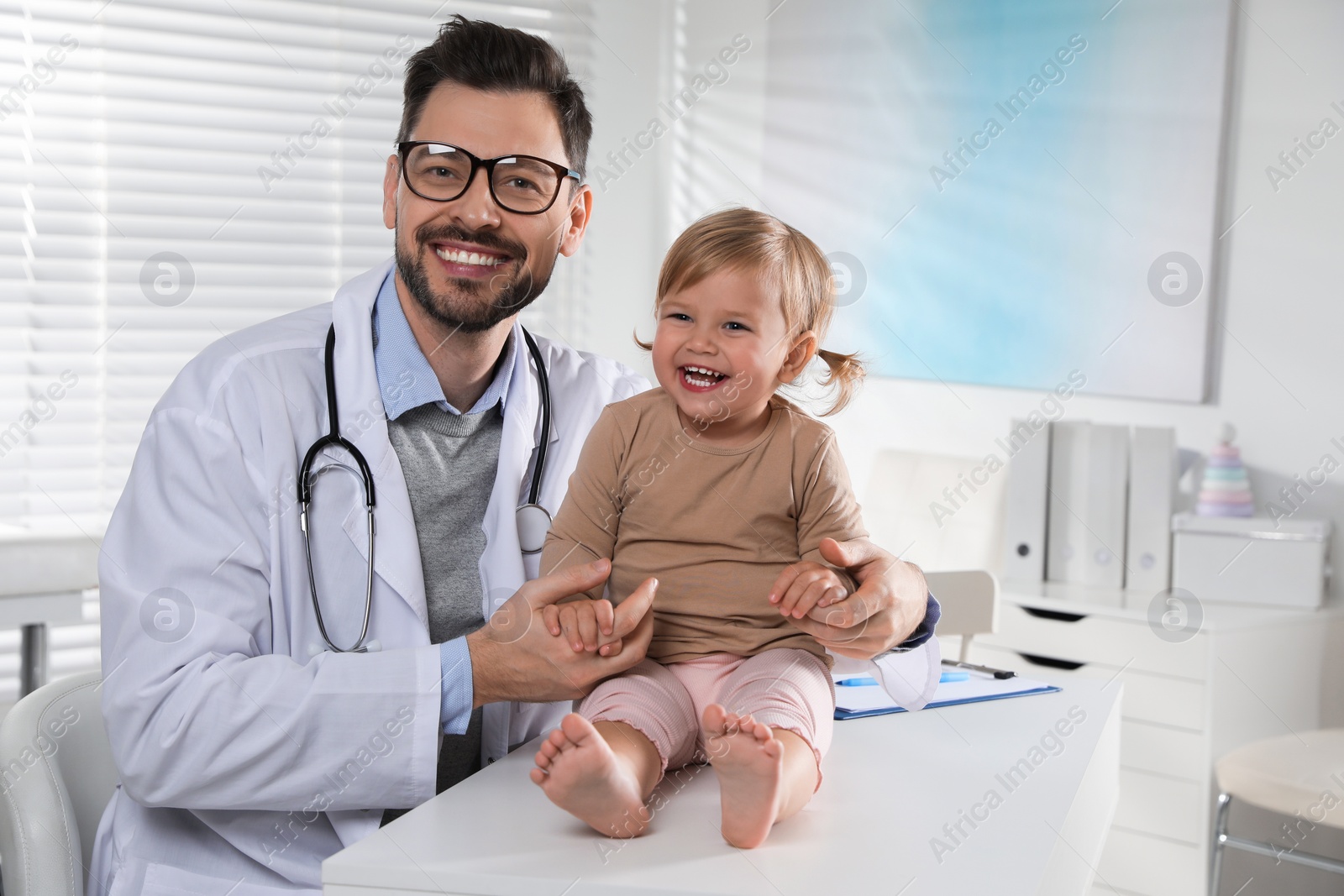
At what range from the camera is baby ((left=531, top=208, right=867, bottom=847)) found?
45.9 inches

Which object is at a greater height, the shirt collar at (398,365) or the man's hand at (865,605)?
the shirt collar at (398,365)

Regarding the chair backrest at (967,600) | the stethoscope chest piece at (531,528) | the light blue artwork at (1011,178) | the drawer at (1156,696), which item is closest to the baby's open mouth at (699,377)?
the stethoscope chest piece at (531,528)

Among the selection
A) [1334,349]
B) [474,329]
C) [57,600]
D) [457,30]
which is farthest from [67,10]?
[1334,349]

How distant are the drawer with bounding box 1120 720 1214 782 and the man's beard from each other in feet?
5.75

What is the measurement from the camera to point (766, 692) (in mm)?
1082

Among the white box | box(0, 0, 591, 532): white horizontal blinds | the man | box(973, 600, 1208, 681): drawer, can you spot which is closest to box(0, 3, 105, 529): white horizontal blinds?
box(0, 0, 591, 532): white horizontal blinds

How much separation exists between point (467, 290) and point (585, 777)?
782 mm

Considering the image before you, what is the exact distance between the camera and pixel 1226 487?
272 cm

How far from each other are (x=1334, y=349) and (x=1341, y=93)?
0.61 meters

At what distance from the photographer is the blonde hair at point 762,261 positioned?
1.26 m

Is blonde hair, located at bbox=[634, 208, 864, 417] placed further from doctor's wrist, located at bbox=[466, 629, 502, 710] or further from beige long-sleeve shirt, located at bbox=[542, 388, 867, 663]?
doctor's wrist, located at bbox=[466, 629, 502, 710]

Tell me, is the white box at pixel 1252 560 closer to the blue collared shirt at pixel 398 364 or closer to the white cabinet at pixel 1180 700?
the white cabinet at pixel 1180 700

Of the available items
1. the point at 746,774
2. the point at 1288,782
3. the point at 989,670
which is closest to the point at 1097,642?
the point at 1288,782

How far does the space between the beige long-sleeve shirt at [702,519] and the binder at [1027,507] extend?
5.53 ft
